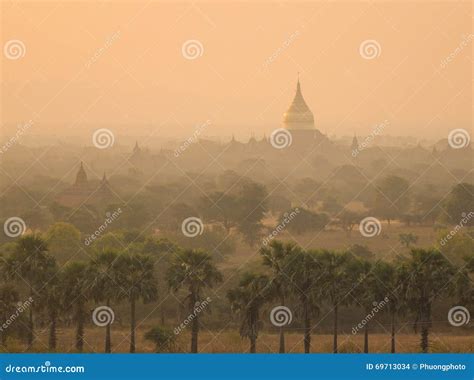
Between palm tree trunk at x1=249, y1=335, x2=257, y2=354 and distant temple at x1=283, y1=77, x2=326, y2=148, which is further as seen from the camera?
distant temple at x1=283, y1=77, x2=326, y2=148

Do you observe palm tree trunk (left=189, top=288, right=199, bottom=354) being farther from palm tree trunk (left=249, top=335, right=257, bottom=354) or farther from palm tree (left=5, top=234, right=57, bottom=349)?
palm tree (left=5, top=234, right=57, bottom=349)

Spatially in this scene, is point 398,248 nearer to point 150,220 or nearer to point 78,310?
point 150,220

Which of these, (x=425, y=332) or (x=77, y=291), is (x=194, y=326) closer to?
(x=77, y=291)

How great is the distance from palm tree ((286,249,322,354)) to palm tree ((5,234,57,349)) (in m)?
6.65

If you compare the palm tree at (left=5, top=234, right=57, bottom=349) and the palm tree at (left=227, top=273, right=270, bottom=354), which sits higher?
the palm tree at (left=5, top=234, right=57, bottom=349)

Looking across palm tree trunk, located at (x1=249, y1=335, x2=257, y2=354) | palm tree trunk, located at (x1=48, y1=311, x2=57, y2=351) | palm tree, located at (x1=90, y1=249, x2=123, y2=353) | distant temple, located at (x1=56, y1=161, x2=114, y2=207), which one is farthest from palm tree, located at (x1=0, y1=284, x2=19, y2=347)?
distant temple, located at (x1=56, y1=161, x2=114, y2=207)

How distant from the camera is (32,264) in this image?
2295cm

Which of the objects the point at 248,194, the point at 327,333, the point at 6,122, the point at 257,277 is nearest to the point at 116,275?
the point at 257,277

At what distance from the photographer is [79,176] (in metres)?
48.2

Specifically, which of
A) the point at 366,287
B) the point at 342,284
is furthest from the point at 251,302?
the point at 366,287

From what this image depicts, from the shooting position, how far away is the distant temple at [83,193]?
150ft

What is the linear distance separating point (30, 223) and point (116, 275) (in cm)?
1964

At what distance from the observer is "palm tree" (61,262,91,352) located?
867 inches

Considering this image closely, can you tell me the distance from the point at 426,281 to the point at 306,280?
3.14 meters
